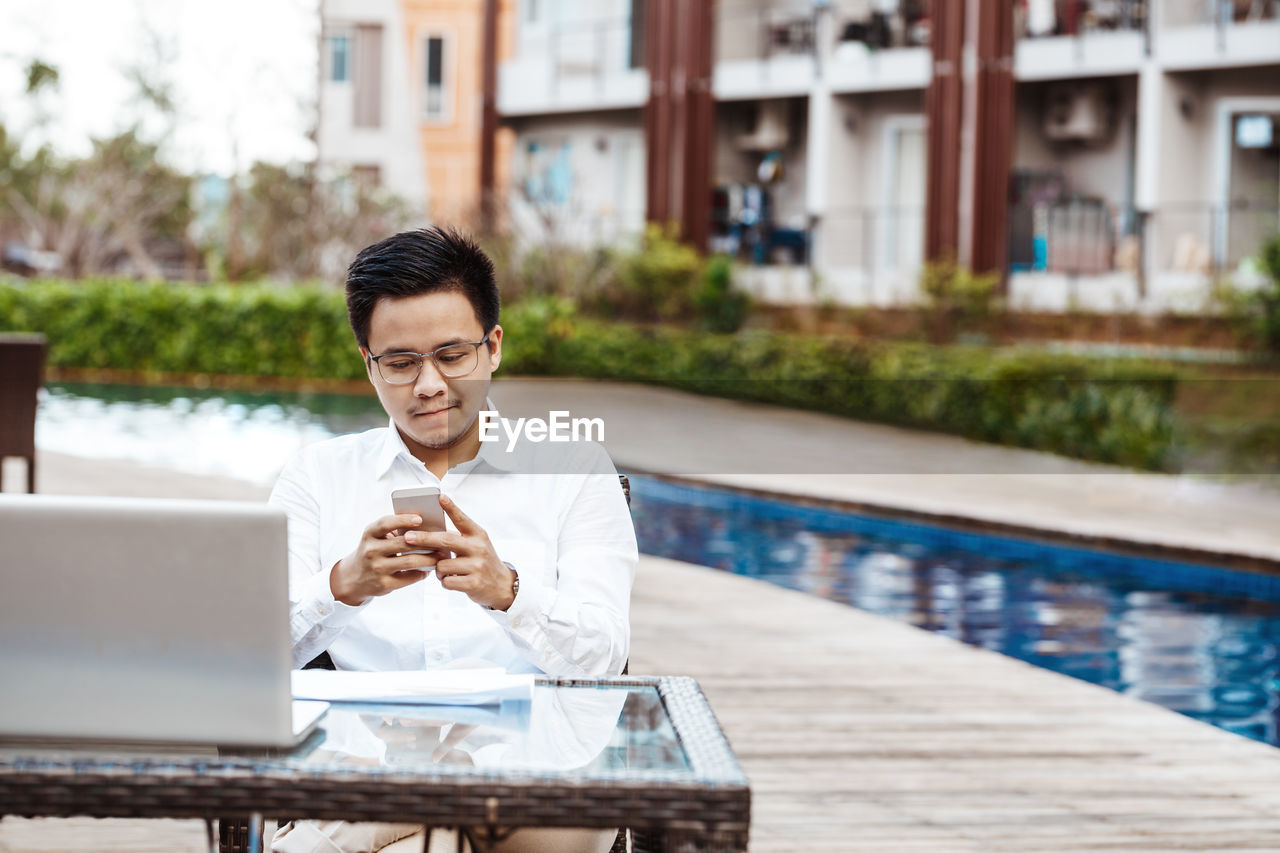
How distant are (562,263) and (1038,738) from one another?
570 inches

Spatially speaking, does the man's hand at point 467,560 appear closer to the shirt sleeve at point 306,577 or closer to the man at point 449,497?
the man at point 449,497

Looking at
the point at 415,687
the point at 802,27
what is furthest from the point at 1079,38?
the point at 415,687

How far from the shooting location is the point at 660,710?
1745 mm

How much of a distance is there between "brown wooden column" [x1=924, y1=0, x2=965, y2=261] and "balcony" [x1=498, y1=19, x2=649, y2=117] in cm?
471

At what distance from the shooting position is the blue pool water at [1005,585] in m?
5.75

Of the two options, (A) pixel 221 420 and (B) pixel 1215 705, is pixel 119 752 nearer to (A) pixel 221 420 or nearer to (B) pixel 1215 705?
(B) pixel 1215 705

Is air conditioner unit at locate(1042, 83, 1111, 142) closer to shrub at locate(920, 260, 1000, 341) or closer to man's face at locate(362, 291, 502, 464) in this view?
shrub at locate(920, 260, 1000, 341)

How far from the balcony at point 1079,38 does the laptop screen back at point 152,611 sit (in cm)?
1585

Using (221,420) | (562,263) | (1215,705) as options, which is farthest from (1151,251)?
(1215,705)

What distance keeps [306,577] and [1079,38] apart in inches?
615

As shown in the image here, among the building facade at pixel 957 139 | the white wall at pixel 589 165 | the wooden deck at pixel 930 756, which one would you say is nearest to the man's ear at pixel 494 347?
the wooden deck at pixel 930 756

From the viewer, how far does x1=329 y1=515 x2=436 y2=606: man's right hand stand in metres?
1.81

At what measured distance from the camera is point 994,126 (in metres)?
16.7

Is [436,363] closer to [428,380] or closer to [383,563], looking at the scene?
[428,380]
